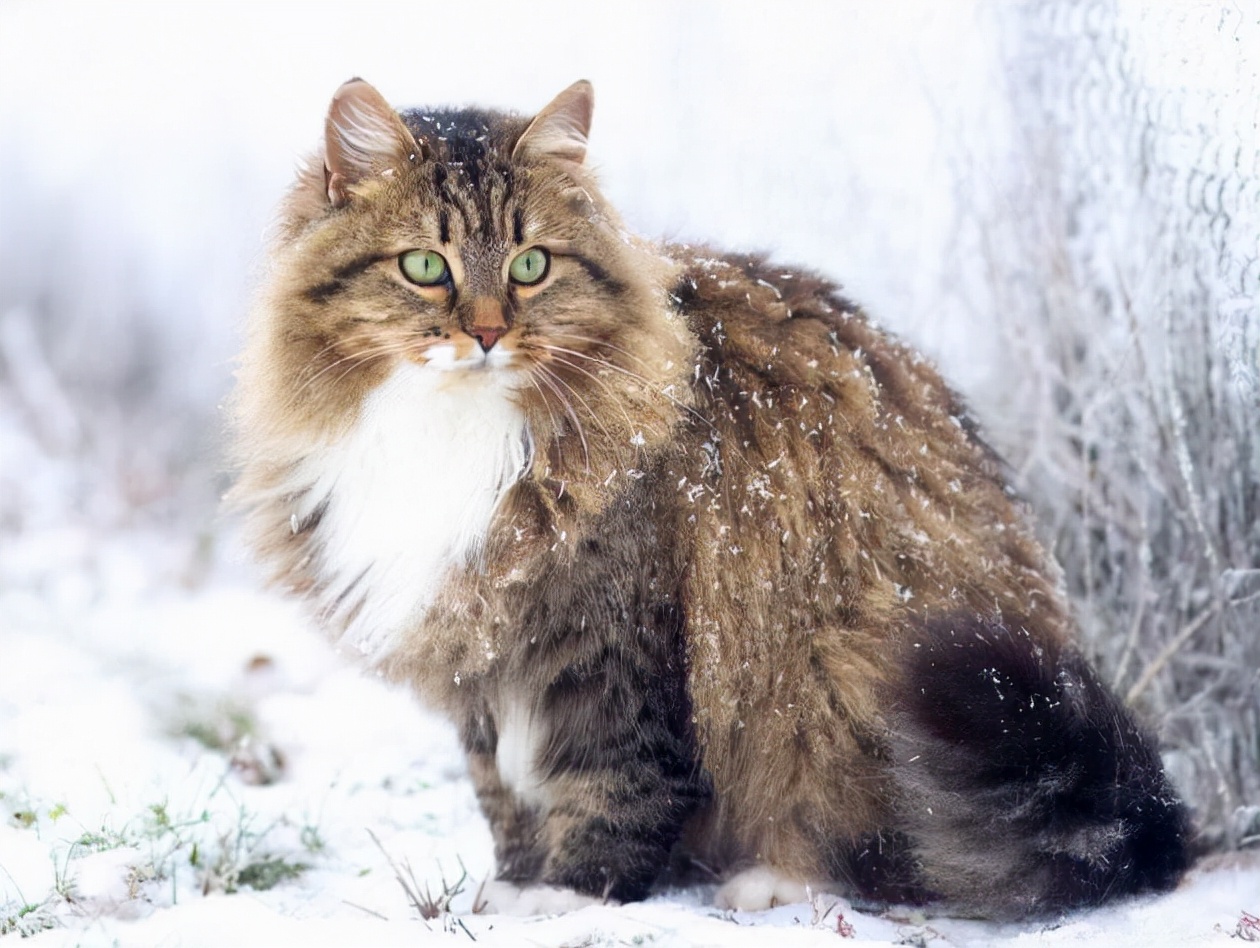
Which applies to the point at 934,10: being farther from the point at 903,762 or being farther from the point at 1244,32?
the point at 903,762

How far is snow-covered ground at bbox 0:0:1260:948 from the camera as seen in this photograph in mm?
2281

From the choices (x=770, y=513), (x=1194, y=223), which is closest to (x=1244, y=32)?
(x=1194, y=223)

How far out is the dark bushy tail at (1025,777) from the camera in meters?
1.99

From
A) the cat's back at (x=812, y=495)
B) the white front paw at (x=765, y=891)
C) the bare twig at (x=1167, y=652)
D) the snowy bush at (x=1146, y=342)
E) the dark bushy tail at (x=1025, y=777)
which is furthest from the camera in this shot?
the bare twig at (x=1167, y=652)

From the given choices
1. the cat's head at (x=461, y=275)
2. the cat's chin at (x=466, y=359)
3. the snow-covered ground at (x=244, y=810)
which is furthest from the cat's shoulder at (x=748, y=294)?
the snow-covered ground at (x=244, y=810)

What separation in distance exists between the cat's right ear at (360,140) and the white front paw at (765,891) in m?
1.59

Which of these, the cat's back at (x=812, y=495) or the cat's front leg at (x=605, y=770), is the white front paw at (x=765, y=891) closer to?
the cat's front leg at (x=605, y=770)

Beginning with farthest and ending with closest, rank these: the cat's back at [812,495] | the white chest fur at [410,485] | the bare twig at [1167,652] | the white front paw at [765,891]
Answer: the bare twig at [1167,652]
the white front paw at [765,891]
the cat's back at [812,495]
the white chest fur at [410,485]

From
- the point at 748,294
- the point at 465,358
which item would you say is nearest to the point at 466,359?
the point at 465,358

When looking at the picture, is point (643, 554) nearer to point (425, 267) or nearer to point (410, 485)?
point (410, 485)

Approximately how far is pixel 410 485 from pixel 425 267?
1.35ft

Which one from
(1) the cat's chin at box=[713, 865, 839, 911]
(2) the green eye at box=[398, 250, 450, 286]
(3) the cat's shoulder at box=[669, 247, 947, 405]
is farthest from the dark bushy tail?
(2) the green eye at box=[398, 250, 450, 286]

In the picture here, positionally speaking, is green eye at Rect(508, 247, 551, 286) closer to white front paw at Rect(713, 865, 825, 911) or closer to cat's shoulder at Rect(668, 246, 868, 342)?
cat's shoulder at Rect(668, 246, 868, 342)

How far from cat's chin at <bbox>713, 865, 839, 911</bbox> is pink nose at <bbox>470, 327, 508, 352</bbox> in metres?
1.24
